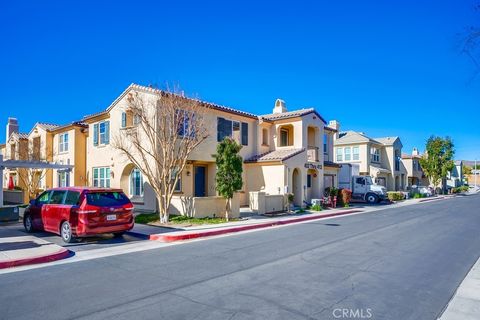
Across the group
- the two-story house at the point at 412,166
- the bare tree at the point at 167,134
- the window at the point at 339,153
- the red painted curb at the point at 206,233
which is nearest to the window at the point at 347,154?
the window at the point at 339,153

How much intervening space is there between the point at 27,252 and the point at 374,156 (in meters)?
41.7

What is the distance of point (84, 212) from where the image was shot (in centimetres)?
1102

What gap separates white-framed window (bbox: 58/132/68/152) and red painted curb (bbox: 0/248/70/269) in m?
19.7

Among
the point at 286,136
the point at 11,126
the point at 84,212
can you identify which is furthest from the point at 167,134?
the point at 11,126

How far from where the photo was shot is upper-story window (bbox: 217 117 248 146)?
2184cm

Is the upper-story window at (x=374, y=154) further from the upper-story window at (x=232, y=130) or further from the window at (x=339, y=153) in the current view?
the upper-story window at (x=232, y=130)

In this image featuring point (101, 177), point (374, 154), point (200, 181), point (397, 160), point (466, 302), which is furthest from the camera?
point (397, 160)

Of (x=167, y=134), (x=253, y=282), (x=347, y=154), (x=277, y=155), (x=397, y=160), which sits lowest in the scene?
(x=253, y=282)

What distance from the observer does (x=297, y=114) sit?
989 inches

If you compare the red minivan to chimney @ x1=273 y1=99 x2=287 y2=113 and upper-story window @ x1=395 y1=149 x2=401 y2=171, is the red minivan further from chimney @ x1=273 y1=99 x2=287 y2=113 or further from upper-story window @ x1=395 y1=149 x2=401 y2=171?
upper-story window @ x1=395 y1=149 x2=401 y2=171

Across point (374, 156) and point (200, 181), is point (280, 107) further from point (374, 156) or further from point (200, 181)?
point (374, 156)

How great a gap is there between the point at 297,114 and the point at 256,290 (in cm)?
1991

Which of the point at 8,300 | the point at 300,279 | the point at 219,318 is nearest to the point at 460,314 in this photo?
the point at 300,279

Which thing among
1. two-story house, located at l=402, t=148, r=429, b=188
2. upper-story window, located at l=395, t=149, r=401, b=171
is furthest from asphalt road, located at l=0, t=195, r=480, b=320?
two-story house, located at l=402, t=148, r=429, b=188
